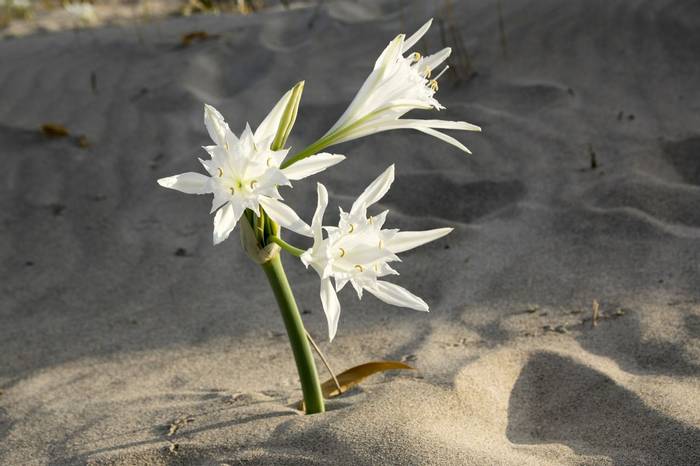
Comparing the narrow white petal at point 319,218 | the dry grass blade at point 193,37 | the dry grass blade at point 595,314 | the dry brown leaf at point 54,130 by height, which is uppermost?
the dry grass blade at point 193,37

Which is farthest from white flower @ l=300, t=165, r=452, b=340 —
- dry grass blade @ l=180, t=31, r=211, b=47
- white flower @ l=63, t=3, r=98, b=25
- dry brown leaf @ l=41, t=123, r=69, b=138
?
white flower @ l=63, t=3, r=98, b=25

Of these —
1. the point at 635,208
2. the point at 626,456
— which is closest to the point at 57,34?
the point at 635,208

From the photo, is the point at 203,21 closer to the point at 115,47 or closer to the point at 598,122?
the point at 115,47

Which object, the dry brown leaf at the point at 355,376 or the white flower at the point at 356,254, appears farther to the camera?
the dry brown leaf at the point at 355,376

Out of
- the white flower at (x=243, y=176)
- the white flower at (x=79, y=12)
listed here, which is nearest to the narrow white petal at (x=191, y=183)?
the white flower at (x=243, y=176)

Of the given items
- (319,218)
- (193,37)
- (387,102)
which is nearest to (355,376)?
(319,218)

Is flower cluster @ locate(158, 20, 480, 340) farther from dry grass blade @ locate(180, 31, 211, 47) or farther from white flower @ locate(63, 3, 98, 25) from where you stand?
white flower @ locate(63, 3, 98, 25)

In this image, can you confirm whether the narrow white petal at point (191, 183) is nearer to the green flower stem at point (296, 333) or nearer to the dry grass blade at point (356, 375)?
the green flower stem at point (296, 333)

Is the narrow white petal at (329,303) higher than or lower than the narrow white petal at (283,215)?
lower
